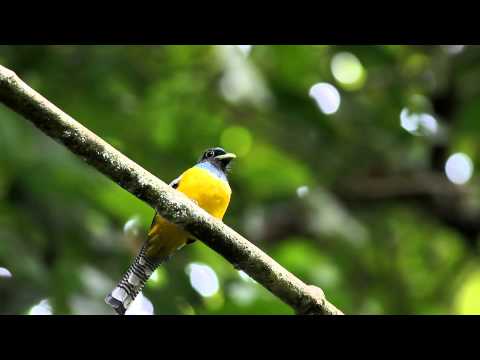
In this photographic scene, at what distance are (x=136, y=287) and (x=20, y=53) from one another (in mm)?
3672

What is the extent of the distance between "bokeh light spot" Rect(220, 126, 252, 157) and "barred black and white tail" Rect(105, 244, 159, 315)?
316cm

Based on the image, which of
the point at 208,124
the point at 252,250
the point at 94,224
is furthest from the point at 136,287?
the point at 208,124

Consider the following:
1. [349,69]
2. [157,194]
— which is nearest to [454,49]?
[349,69]

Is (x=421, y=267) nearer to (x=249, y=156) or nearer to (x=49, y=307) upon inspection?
(x=249, y=156)

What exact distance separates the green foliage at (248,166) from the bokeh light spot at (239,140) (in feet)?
0.06

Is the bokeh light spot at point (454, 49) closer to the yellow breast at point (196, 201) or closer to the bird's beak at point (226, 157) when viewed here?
the bird's beak at point (226, 157)

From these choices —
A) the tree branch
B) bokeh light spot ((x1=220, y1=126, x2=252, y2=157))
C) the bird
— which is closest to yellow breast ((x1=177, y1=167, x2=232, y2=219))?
the bird

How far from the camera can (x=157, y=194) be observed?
2.82m

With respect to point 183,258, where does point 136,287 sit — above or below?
below

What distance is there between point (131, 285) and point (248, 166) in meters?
3.76

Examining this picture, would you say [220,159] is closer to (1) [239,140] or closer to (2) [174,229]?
(2) [174,229]

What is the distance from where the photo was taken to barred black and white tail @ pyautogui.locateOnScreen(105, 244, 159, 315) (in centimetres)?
379

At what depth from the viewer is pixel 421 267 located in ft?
33.3
